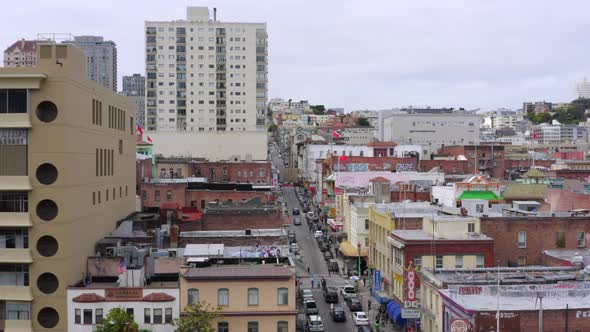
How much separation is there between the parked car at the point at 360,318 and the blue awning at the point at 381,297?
14.8ft

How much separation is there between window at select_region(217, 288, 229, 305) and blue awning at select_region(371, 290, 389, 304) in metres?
24.9

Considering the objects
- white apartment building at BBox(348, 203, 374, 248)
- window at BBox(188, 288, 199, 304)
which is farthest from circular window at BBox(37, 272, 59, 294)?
white apartment building at BBox(348, 203, 374, 248)

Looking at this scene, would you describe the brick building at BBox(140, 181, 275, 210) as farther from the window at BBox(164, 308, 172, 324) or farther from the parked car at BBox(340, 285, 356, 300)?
the window at BBox(164, 308, 172, 324)

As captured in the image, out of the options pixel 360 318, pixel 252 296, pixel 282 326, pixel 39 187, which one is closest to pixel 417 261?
pixel 360 318

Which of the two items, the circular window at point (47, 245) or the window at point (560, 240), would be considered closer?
the circular window at point (47, 245)

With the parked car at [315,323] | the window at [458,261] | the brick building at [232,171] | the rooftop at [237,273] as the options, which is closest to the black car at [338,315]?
the parked car at [315,323]

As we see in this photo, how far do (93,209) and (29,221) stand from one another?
740 centimetres

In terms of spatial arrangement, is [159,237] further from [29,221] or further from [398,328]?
[398,328]

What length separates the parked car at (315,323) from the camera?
6274cm

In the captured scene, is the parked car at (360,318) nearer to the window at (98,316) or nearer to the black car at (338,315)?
the black car at (338,315)

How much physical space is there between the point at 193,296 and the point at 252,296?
3675 mm

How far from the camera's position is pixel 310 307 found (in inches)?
2756

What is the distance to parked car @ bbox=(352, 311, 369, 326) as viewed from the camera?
66188 millimetres

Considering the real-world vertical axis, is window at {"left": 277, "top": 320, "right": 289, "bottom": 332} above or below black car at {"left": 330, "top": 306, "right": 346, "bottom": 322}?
above
